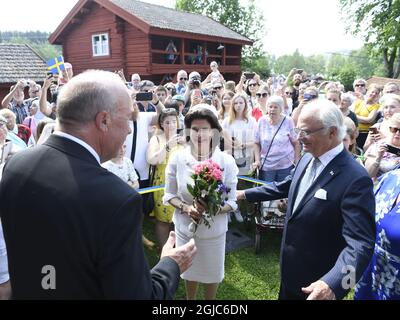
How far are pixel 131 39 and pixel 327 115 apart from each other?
67.2 ft

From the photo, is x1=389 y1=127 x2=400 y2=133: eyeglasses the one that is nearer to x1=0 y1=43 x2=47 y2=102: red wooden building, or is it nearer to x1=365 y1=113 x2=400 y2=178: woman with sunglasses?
x1=365 y1=113 x2=400 y2=178: woman with sunglasses

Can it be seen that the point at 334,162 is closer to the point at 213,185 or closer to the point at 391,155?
the point at 213,185

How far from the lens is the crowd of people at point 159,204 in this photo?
148 centimetres

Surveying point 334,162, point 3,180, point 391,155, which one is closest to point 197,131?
point 334,162

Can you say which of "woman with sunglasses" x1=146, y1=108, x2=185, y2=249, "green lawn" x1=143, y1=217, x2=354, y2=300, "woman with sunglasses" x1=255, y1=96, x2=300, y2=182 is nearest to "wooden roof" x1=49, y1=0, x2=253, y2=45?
"woman with sunglasses" x1=255, y1=96, x2=300, y2=182

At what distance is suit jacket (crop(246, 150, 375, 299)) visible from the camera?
2.20 m

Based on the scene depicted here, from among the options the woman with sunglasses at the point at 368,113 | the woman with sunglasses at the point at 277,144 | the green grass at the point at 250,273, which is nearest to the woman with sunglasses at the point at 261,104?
the woman with sunglasses at the point at 277,144

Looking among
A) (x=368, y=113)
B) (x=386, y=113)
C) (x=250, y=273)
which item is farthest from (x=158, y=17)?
(x=250, y=273)

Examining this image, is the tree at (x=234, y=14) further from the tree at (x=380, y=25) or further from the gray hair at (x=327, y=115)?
the gray hair at (x=327, y=115)

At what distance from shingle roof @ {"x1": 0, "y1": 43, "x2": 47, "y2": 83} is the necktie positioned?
64.1 ft
